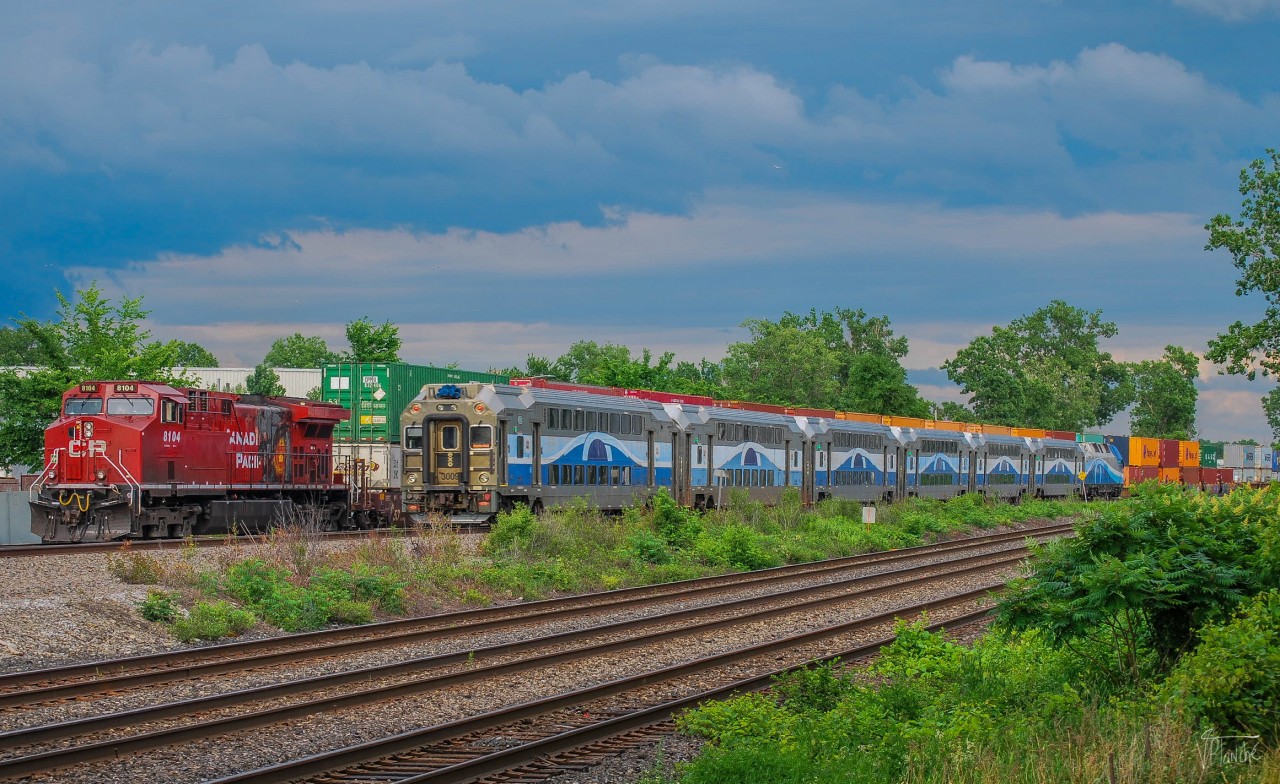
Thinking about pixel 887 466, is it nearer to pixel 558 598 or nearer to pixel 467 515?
pixel 467 515

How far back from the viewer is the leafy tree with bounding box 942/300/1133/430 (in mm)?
108938

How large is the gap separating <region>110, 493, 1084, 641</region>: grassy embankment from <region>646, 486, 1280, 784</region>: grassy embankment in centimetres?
152

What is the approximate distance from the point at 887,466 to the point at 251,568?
3472cm

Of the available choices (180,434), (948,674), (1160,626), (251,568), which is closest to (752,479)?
(180,434)

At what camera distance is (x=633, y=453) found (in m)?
34.2

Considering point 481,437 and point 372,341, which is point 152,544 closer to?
point 481,437

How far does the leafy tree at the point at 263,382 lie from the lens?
85.9 metres

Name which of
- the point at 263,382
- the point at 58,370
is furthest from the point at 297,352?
the point at 58,370

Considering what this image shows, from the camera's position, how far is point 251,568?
63.3 feet

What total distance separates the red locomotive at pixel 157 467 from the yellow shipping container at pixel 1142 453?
55.2 meters

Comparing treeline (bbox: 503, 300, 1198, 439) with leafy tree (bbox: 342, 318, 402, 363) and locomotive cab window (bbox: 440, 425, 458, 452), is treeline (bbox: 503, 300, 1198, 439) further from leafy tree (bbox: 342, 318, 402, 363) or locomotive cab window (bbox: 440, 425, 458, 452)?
locomotive cab window (bbox: 440, 425, 458, 452)

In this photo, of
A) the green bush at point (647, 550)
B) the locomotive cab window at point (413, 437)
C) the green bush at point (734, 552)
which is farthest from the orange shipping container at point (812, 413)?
the green bush at point (647, 550)

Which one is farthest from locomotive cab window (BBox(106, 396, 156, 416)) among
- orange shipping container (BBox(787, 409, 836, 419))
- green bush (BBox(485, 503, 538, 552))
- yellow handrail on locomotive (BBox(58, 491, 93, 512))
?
orange shipping container (BBox(787, 409, 836, 419))

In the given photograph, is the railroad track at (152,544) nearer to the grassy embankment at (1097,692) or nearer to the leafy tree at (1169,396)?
the grassy embankment at (1097,692)
